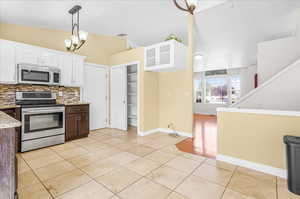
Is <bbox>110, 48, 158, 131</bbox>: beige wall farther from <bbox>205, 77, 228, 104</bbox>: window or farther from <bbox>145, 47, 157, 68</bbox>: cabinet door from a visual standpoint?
<bbox>205, 77, 228, 104</bbox>: window

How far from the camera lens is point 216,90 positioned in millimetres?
8656

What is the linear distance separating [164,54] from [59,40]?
3.01 m

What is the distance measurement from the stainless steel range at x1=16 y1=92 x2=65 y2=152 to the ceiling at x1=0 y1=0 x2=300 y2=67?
1794 millimetres

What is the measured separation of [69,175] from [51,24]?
3646mm

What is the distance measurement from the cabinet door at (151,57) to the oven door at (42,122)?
2571 millimetres

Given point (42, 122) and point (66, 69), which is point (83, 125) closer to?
point (42, 122)

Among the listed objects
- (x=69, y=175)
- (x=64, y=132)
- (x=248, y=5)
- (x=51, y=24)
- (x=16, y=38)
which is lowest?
(x=69, y=175)

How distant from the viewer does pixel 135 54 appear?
446cm

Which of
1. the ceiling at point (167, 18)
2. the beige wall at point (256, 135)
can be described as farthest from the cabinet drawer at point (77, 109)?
the beige wall at point (256, 135)

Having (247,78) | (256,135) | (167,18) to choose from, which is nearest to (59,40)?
(167,18)

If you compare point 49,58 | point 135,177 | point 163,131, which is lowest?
point 135,177

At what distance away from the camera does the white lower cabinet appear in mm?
2876

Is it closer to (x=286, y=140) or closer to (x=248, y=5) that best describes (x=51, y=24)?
(x=248, y=5)

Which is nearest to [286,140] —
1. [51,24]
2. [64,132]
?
[64,132]
